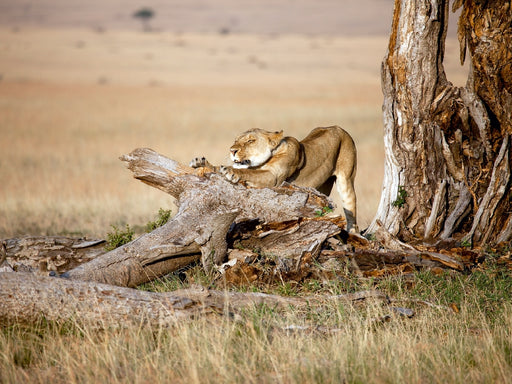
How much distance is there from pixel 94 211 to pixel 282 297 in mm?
6618

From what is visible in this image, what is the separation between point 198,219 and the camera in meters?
6.18

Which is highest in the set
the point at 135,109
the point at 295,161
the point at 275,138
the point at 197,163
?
the point at 135,109

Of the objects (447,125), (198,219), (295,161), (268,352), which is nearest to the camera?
(268,352)

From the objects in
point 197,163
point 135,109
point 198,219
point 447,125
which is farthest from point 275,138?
point 135,109

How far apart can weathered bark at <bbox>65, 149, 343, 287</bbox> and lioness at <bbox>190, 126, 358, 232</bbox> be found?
0.85 ft

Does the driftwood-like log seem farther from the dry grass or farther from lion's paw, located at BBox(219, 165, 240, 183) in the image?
the dry grass

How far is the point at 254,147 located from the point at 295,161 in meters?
0.62

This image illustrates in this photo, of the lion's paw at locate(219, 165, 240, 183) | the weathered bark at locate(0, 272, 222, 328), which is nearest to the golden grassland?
the lion's paw at locate(219, 165, 240, 183)

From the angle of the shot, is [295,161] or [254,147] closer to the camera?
[254,147]

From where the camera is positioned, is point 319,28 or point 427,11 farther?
point 319,28

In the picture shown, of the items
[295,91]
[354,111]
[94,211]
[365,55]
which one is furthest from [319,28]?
[94,211]

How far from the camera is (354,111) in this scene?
102 ft

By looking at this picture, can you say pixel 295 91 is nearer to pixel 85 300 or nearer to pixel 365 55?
pixel 365 55

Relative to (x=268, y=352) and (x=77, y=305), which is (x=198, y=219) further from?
(x=268, y=352)
